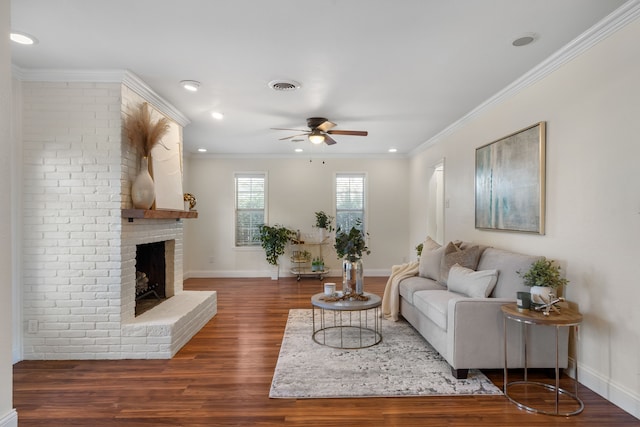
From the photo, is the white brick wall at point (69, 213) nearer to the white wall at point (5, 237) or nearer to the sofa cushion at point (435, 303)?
the white wall at point (5, 237)

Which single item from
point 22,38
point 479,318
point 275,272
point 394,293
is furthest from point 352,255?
point 275,272

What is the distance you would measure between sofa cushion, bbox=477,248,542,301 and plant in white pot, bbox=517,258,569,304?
0.32m

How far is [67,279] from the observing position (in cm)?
306

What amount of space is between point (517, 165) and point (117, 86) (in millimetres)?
3812

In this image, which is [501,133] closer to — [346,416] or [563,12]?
[563,12]

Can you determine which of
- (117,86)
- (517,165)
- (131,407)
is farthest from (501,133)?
(131,407)

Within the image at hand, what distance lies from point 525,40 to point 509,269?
1822 mm

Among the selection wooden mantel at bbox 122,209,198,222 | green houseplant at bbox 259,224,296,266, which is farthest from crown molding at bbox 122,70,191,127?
green houseplant at bbox 259,224,296,266

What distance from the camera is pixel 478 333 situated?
2633 millimetres

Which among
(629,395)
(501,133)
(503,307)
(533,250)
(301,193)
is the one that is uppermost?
(501,133)

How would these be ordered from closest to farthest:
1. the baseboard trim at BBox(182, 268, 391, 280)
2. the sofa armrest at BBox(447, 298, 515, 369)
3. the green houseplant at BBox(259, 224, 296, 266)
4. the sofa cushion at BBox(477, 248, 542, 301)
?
the sofa armrest at BBox(447, 298, 515, 369) < the sofa cushion at BBox(477, 248, 542, 301) < the green houseplant at BBox(259, 224, 296, 266) < the baseboard trim at BBox(182, 268, 391, 280)

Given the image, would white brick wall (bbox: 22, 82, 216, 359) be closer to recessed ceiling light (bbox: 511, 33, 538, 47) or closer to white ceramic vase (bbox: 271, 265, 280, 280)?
recessed ceiling light (bbox: 511, 33, 538, 47)

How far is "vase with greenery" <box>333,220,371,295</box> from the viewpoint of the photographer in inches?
135

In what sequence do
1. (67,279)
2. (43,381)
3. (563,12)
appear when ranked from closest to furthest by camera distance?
(563,12) < (43,381) < (67,279)
